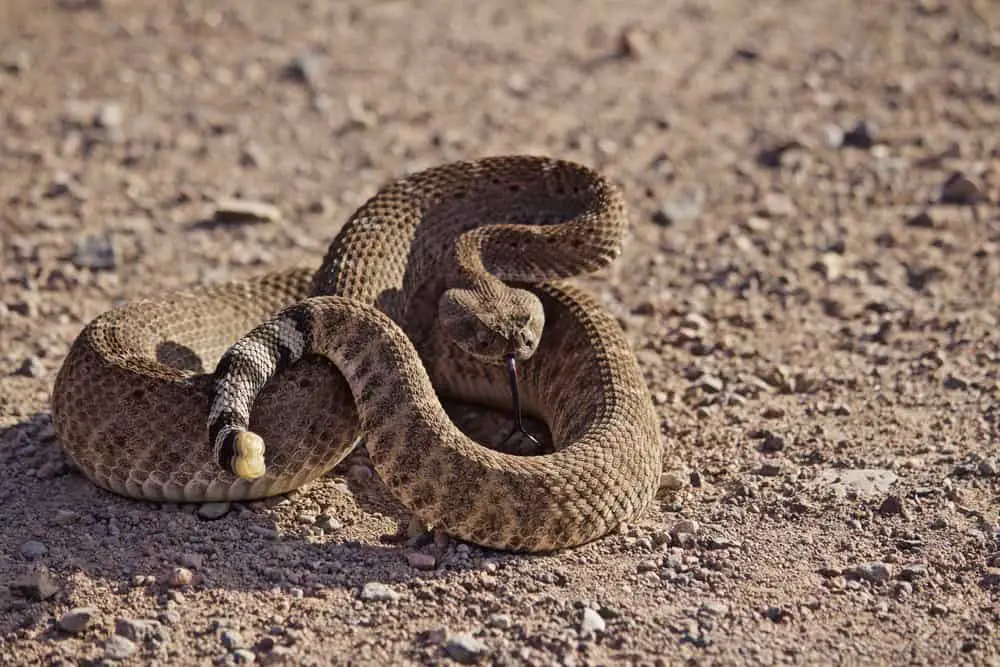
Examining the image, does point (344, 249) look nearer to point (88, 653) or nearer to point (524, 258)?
point (524, 258)

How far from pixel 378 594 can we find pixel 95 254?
516cm

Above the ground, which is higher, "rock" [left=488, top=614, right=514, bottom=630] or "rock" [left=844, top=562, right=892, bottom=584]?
"rock" [left=844, top=562, right=892, bottom=584]

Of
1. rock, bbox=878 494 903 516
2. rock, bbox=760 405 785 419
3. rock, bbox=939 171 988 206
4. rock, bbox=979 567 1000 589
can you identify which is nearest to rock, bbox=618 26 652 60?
rock, bbox=939 171 988 206

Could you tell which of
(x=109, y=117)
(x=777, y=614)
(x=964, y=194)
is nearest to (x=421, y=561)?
(x=777, y=614)

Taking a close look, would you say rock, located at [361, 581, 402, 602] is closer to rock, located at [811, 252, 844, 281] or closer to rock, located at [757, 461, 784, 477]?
rock, located at [757, 461, 784, 477]

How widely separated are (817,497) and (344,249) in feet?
10.5

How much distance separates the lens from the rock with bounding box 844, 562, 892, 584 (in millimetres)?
6566

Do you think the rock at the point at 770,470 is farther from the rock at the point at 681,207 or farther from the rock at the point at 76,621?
the rock at the point at 681,207

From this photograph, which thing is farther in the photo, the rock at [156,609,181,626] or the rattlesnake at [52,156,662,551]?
the rattlesnake at [52,156,662,551]

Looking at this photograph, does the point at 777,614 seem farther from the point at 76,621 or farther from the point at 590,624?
the point at 76,621

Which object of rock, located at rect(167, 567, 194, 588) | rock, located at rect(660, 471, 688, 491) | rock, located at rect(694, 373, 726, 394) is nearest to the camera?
rock, located at rect(167, 567, 194, 588)

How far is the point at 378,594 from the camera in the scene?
20.9ft

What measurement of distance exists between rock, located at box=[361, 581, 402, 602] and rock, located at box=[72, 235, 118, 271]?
4.93 m

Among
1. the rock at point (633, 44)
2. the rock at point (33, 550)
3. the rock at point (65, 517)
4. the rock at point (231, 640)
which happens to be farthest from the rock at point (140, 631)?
the rock at point (633, 44)
